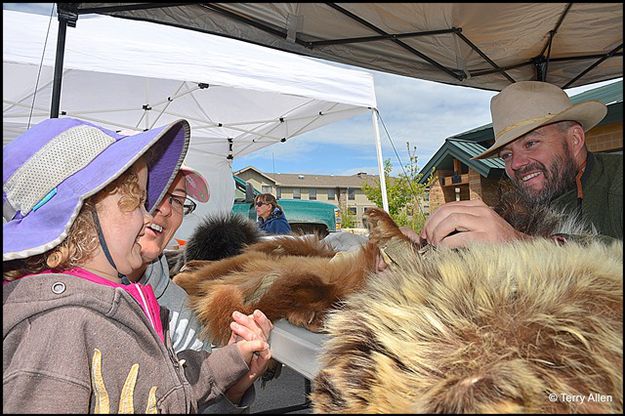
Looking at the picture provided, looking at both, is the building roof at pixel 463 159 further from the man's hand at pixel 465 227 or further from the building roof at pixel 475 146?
the man's hand at pixel 465 227

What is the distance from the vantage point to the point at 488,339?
52cm

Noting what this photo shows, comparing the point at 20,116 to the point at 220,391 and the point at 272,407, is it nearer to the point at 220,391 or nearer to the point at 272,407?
the point at 272,407

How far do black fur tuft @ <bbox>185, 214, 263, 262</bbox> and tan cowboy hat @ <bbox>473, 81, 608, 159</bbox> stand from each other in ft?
4.33

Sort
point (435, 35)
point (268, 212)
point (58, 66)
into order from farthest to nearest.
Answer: point (268, 212)
point (58, 66)
point (435, 35)

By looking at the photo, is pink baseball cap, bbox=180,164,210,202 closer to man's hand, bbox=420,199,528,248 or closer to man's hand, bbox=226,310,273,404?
man's hand, bbox=226,310,273,404

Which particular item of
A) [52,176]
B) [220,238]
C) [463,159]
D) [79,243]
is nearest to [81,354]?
[79,243]

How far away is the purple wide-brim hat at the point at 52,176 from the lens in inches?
36.9

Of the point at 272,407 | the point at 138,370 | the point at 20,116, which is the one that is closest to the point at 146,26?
the point at 20,116

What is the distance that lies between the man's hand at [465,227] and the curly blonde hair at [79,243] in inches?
28.3

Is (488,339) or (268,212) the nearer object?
(488,339)

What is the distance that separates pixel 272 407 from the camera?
335 cm

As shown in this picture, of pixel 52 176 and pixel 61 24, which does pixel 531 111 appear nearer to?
pixel 52 176

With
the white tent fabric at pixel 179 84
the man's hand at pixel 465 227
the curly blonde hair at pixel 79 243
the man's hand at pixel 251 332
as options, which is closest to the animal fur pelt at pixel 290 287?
the man's hand at pixel 251 332

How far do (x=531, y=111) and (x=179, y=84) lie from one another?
671cm
